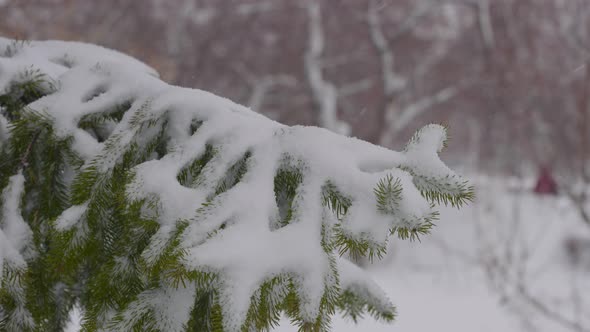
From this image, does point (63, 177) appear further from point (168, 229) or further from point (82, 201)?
point (168, 229)

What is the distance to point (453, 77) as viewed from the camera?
13289 millimetres

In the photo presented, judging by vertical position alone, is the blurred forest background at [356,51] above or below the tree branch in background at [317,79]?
above

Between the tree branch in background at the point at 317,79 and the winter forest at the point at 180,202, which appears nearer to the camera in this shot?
the winter forest at the point at 180,202

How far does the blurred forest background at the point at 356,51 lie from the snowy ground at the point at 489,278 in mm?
2148

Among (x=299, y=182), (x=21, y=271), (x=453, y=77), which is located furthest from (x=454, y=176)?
(x=453, y=77)

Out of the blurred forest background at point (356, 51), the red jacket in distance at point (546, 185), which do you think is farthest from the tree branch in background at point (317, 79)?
the red jacket in distance at point (546, 185)

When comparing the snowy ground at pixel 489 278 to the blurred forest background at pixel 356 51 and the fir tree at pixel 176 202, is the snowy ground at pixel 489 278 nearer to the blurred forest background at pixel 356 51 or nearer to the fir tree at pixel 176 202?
the blurred forest background at pixel 356 51

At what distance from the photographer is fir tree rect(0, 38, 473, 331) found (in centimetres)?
101

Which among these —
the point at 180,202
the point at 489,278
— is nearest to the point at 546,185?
the point at 489,278

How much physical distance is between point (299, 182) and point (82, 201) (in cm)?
57

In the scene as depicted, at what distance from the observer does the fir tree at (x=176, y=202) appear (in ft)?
3.33

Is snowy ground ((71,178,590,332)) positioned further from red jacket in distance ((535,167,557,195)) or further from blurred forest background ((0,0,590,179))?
blurred forest background ((0,0,590,179))

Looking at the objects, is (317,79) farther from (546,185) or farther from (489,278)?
(489,278)

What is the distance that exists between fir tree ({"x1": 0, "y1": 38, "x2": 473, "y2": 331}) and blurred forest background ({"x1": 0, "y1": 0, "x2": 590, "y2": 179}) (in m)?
8.66
